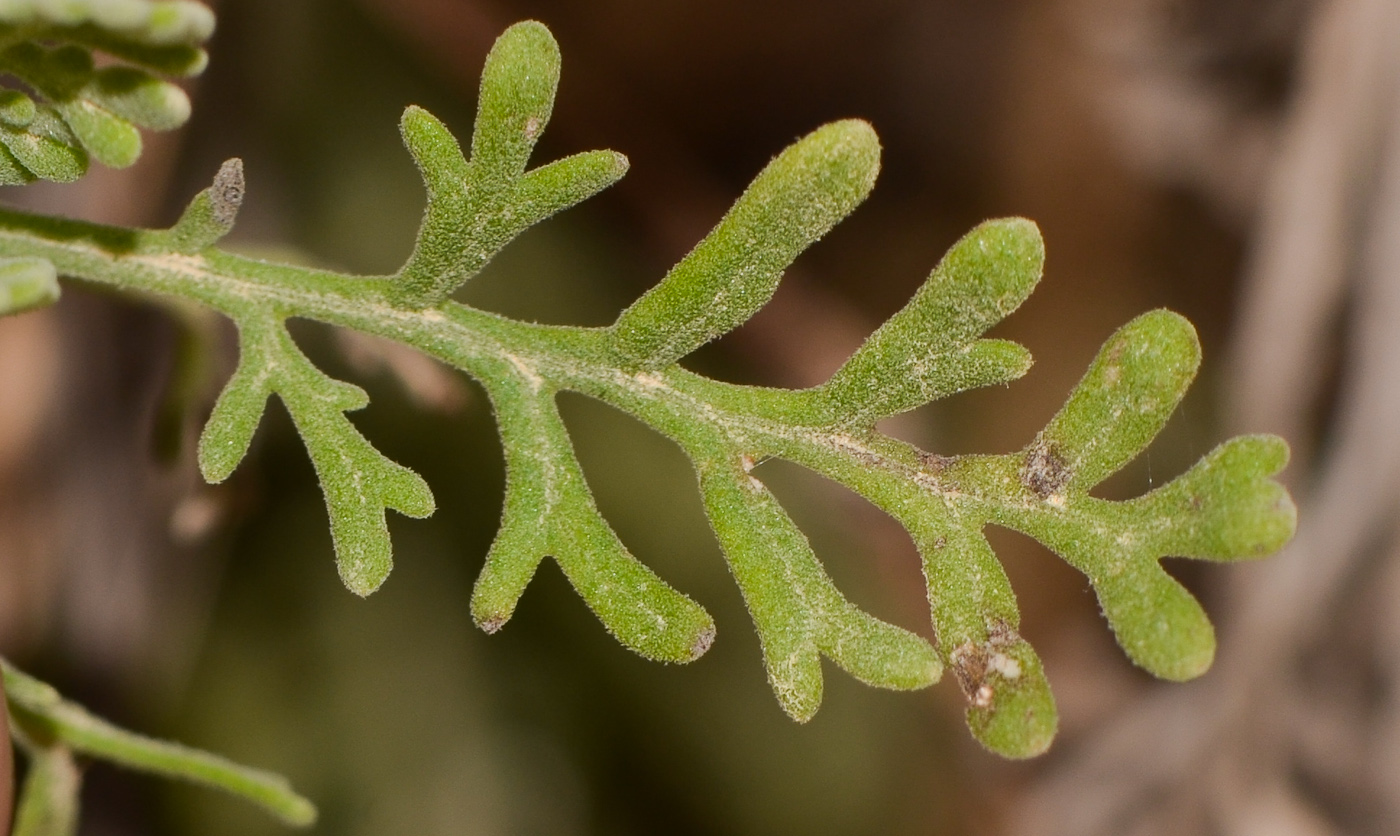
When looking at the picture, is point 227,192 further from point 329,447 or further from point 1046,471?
point 1046,471

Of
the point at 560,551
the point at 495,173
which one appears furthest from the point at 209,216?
the point at 560,551

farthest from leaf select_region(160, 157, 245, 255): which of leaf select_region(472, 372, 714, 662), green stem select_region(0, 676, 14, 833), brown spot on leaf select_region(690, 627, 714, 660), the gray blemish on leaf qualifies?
brown spot on leaf select_region(690, 627, 714, 660)

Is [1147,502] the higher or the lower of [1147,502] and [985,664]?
the higher

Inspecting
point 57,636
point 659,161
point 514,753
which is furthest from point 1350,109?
point 57,636

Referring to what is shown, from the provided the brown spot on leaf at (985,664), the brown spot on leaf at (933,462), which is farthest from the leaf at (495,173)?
the brown spot on leaf at (985,664)

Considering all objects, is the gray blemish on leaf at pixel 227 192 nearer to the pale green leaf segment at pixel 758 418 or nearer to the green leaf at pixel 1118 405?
the pale green leaf segment at pixel 758 418
